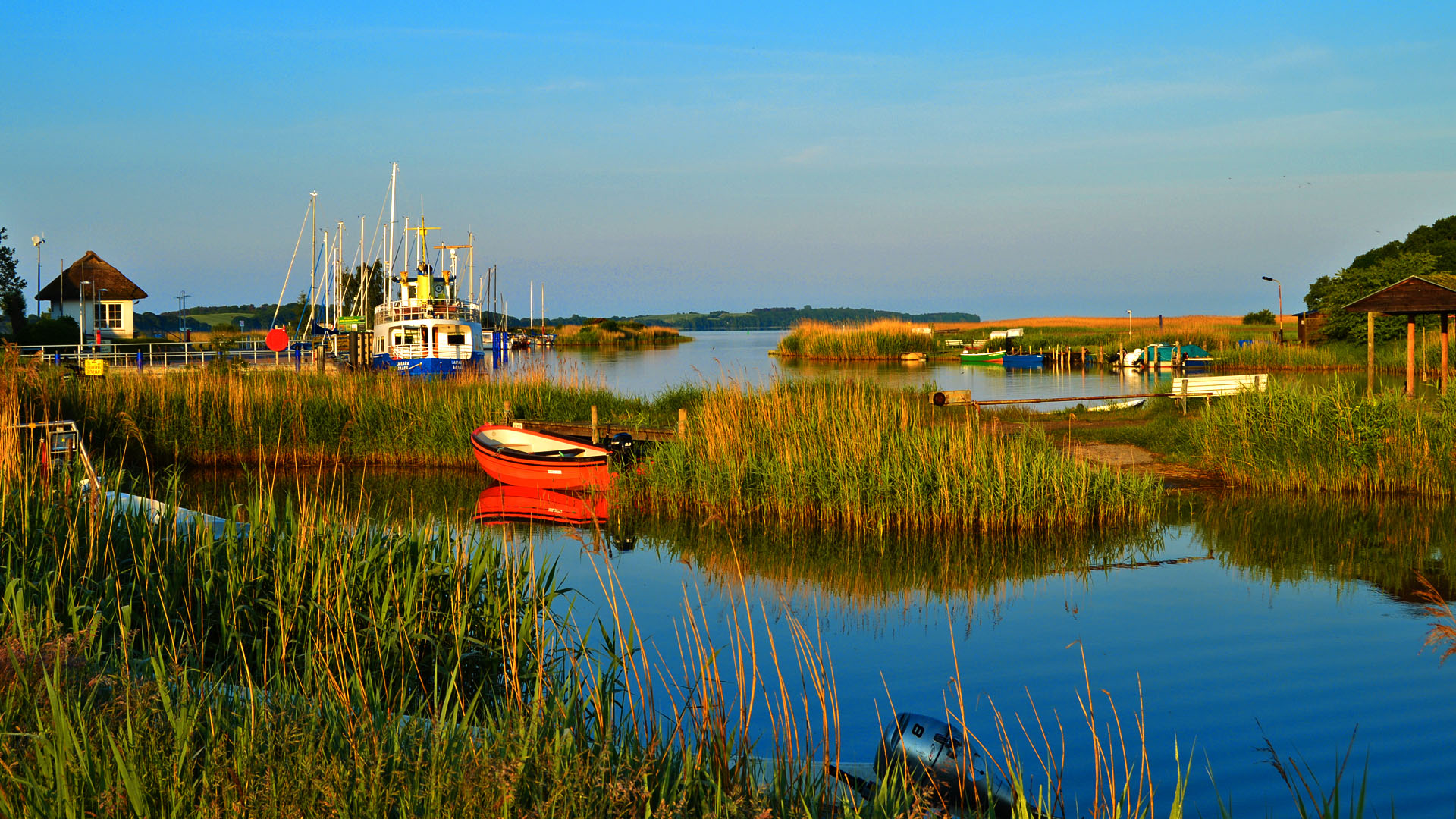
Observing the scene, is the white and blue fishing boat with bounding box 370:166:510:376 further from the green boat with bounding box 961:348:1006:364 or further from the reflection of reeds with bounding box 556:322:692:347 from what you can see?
the reflection of reeds with bounding box 556:322:692:347

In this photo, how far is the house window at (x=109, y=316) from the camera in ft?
173

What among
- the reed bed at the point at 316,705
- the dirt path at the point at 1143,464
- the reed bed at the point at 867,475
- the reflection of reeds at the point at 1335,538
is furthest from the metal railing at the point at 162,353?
the reflection of reeds at the point at 1335,538

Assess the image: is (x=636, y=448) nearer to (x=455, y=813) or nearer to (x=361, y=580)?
(x=361, y=580)

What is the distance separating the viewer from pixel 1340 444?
1473 centimetres

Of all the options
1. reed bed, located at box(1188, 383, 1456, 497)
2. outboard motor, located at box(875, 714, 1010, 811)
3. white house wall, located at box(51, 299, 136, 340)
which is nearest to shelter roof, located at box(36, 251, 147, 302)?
white house wall, located at box(51, 299, 136, 340)

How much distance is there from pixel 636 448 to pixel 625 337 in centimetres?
10080

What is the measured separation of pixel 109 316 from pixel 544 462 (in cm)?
4655

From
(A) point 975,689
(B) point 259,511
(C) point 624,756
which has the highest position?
(B) point 259,511

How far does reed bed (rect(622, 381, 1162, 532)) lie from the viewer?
41.4 feet

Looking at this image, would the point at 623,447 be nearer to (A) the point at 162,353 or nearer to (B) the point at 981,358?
(A) the point at 162,353

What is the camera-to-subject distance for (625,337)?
116375mm

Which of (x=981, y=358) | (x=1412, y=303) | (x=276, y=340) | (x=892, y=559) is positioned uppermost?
(x=1412, y=303)

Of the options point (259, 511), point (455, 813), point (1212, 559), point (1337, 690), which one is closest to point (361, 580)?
point (259, 511)

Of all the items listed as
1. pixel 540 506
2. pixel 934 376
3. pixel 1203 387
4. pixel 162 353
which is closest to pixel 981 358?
pixel 934 376
